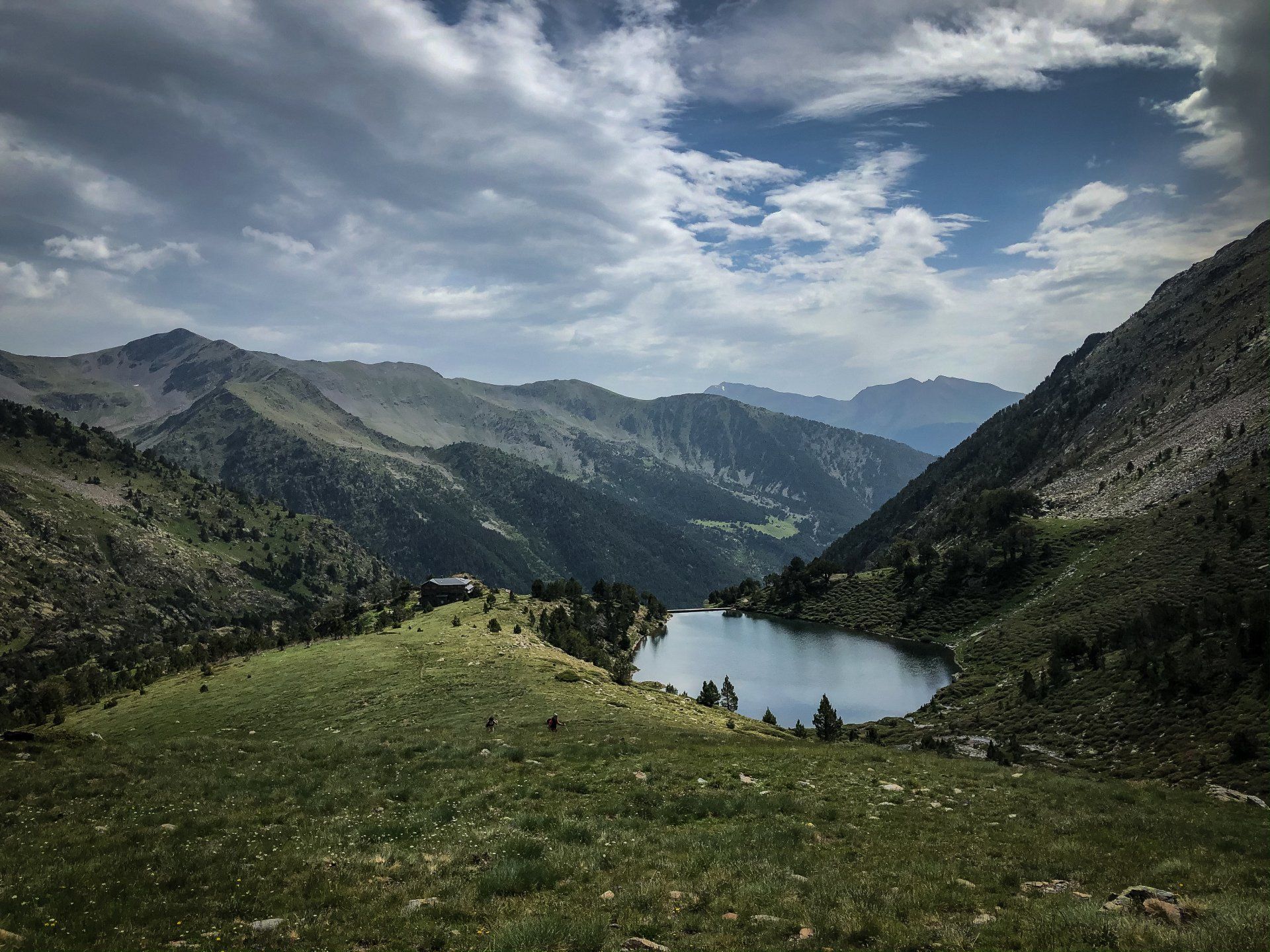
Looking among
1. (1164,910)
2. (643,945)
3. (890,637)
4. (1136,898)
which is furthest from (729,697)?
(643,945)

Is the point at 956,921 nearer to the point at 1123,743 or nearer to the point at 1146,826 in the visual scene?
the point at 1146,826

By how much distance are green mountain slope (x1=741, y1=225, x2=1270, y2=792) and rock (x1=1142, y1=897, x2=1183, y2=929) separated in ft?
119

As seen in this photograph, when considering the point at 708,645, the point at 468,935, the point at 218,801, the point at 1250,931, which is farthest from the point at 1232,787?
the point at 708,645

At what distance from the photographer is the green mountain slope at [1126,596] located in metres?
53.7

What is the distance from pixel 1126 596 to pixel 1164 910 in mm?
117206

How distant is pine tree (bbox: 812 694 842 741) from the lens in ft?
224

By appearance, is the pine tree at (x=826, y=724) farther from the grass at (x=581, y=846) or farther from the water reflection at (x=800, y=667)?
the grass at (x=581, y=846)

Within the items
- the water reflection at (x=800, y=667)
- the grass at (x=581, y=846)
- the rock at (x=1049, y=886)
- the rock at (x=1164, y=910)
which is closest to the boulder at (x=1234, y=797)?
the grass at (x=581, y=846)

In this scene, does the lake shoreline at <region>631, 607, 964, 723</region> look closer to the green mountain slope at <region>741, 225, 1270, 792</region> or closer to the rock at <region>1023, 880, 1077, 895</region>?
the green mountain slope at <region>741, 225, 1270, 792</region>

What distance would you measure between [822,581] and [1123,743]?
143 m

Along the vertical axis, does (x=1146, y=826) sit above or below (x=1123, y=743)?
above

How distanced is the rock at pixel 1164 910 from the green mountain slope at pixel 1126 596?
36.4m

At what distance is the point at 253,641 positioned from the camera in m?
116

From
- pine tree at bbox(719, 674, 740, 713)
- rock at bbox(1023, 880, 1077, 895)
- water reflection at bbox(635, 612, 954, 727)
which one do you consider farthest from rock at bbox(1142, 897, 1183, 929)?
water reflection at bbox(635, 612, 954, 727)
